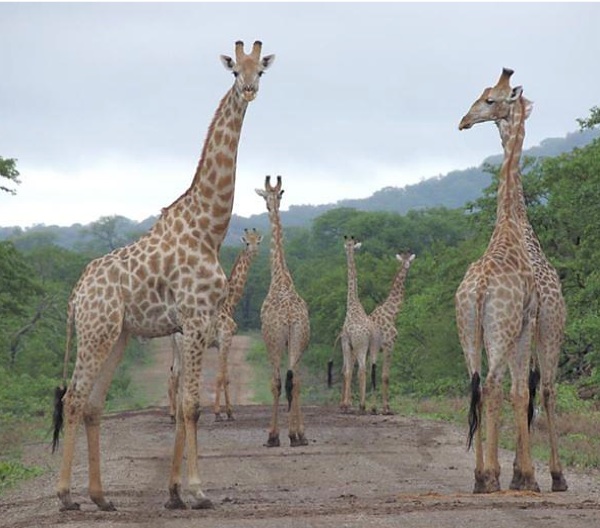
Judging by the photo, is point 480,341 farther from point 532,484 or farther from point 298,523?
point 298,523

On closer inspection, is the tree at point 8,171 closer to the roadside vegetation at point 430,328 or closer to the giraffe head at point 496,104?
the roadside vegetation at point 430,328

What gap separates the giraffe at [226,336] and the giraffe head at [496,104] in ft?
26.4

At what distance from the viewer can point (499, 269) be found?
1114 centimetres

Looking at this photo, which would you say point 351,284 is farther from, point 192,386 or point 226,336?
point 192,386

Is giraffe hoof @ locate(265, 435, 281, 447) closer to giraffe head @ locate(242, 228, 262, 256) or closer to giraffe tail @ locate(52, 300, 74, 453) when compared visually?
giraffe tail @ locate(52, 300, 74, 453)

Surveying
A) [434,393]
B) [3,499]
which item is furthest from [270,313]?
[434,393]

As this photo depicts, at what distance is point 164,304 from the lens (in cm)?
1052

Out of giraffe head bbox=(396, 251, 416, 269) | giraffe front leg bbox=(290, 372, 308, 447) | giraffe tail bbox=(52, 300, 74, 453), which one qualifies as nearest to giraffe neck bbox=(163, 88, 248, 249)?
giraffe tail bbox=(52, 300, 74, 453)

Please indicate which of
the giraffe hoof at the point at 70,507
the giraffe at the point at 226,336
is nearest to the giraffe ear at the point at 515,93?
the giraffe hoof at the point at 70,507

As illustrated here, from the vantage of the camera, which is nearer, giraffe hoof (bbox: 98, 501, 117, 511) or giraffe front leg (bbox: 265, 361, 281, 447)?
giraffe hoof (bbox: 98, 501, 117, 511)

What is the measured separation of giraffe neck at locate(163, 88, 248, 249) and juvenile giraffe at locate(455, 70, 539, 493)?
2.56 metres

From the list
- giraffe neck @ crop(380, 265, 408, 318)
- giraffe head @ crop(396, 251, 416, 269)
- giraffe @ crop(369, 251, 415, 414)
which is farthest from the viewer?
giraffe head @ crop(396, 251, 416, 269)

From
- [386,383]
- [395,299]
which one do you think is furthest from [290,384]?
[395,299]

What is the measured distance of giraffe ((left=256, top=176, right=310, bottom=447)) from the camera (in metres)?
16.8
